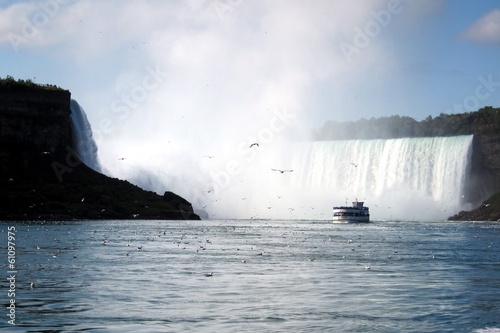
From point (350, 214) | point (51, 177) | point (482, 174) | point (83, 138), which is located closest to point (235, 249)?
point (51, 177)

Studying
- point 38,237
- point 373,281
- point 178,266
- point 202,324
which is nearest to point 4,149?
point 38,237

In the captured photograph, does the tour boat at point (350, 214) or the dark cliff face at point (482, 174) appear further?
the dark cliff face at point (482, 174)

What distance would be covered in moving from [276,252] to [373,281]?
21.5 metres

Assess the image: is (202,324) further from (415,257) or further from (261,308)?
(415,257)

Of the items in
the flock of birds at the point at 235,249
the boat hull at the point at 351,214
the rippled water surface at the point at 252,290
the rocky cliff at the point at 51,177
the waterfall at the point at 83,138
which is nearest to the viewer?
the rippled water surface at the point at 252,290

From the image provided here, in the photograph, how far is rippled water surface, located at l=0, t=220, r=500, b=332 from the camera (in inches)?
1214

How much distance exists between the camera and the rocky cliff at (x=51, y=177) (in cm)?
13862

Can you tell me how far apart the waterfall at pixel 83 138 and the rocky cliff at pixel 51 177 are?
226 inches

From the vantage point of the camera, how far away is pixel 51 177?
5955 inches

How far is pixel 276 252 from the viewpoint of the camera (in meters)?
64.8

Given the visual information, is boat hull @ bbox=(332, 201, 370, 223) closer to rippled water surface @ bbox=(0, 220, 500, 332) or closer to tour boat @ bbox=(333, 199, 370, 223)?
tour boat @ bbox=(333, 199, 370, 223)

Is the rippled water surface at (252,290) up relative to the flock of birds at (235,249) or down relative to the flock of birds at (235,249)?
down

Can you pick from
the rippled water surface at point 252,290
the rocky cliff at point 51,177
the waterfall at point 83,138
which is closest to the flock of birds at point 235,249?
the rippled water surface at point 252,290

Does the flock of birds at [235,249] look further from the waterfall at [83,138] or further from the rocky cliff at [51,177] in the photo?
the waterfall at [83,138]
